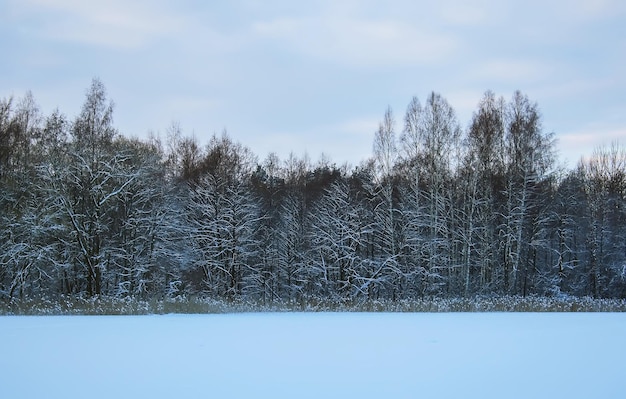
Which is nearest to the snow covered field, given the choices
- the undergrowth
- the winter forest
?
the undergrowth

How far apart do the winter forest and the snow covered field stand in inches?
384

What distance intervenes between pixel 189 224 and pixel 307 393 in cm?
2099

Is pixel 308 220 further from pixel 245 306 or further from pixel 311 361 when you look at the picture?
pixel 311 361

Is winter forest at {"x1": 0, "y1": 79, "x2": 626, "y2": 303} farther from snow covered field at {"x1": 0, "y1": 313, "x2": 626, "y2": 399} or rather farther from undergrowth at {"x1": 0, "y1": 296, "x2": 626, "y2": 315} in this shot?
snow covered field at {"x1": 0, "y1": 313, "x2": 626, "y2": 399}

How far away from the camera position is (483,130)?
2420 centimetres

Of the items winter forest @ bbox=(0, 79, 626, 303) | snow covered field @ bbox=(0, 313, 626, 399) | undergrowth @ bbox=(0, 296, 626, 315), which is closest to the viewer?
snow covered field @ bbox=(0, 313, 626, 399)

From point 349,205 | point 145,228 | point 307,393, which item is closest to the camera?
point 307,393

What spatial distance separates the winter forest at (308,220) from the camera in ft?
65.7

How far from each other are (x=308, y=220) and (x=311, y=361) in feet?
66.7

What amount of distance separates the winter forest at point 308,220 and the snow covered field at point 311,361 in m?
9.76

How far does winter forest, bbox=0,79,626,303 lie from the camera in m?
20.0

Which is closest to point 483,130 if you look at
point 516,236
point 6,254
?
point 516,236

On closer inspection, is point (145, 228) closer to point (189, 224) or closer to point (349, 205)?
point (189, 224)

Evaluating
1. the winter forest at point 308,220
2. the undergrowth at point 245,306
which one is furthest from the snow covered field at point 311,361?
the winter forest at point 308,220
